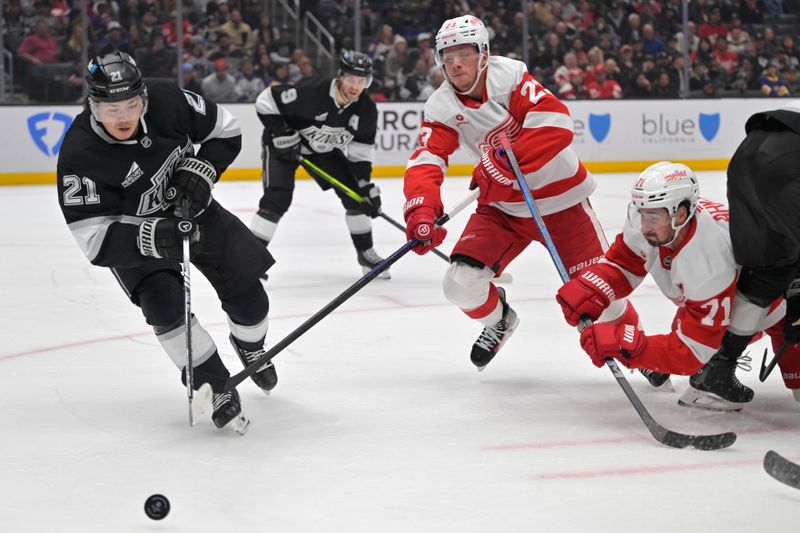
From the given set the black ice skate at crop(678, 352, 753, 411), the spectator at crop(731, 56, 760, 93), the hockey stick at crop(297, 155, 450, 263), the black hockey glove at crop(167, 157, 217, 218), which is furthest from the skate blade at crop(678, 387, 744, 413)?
the spectator at crop(731, 56, 760, 93)

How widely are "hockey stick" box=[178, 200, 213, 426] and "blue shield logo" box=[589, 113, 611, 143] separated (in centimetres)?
745

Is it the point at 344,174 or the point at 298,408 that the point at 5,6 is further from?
the point at 298,408

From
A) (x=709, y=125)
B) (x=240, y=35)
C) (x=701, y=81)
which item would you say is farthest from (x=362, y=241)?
(x=701, y=81)

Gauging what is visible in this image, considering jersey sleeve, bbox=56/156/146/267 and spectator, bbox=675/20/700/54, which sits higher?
jersey sleeve, bbox=56/156/146/267

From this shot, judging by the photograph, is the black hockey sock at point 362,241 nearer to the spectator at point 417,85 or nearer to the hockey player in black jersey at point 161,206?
the hockey player in black jersey at point 161,206

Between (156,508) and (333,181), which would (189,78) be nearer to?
(333,181)

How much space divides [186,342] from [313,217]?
4.75 m

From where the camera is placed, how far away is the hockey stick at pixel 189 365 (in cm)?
271

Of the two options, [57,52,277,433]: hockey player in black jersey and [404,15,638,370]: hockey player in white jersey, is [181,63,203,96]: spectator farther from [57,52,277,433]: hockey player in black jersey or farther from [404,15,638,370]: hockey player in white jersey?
[57,52,277,433]: hockey player in black jersey

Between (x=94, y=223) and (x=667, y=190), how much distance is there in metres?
1.39

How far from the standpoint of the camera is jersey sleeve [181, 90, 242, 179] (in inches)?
116

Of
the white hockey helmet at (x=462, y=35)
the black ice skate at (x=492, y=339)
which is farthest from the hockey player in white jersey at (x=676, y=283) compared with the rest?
the white hockey helmet at (x=462, y=35)

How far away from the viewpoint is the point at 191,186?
9.35 ft

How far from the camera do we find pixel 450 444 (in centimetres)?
271
